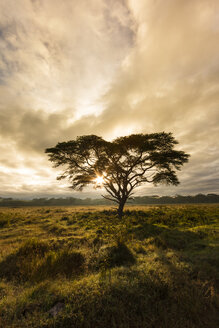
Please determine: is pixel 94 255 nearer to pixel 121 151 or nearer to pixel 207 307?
pixel 207 307

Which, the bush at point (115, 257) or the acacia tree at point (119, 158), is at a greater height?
the acacia tree at point (119, 158)

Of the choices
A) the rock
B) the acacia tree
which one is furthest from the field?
the acacia tree

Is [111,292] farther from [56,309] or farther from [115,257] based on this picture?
[115,257]

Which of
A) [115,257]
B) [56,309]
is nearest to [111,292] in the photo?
[56,309]

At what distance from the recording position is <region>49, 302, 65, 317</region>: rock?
3.34 meters

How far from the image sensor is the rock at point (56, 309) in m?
3.34

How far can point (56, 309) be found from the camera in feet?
11.4

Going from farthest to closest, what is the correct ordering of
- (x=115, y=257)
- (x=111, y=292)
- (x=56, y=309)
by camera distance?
(x=115, y=257) → (x=111, y=292) → (x=56, y=309)

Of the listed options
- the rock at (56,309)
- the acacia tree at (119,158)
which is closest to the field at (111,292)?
the rock at (56,309)

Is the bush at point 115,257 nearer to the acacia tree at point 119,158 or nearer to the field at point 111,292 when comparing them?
the field at point 111,292

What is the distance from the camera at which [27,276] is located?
201 inches

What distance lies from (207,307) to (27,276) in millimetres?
5364

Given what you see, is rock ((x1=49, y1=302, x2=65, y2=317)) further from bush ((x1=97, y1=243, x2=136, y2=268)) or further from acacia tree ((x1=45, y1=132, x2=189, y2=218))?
acacia tree ((x1=45, y1=132, x2=189, y2=218))

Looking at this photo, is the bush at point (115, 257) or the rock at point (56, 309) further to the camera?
the bush at point (115, 257)
